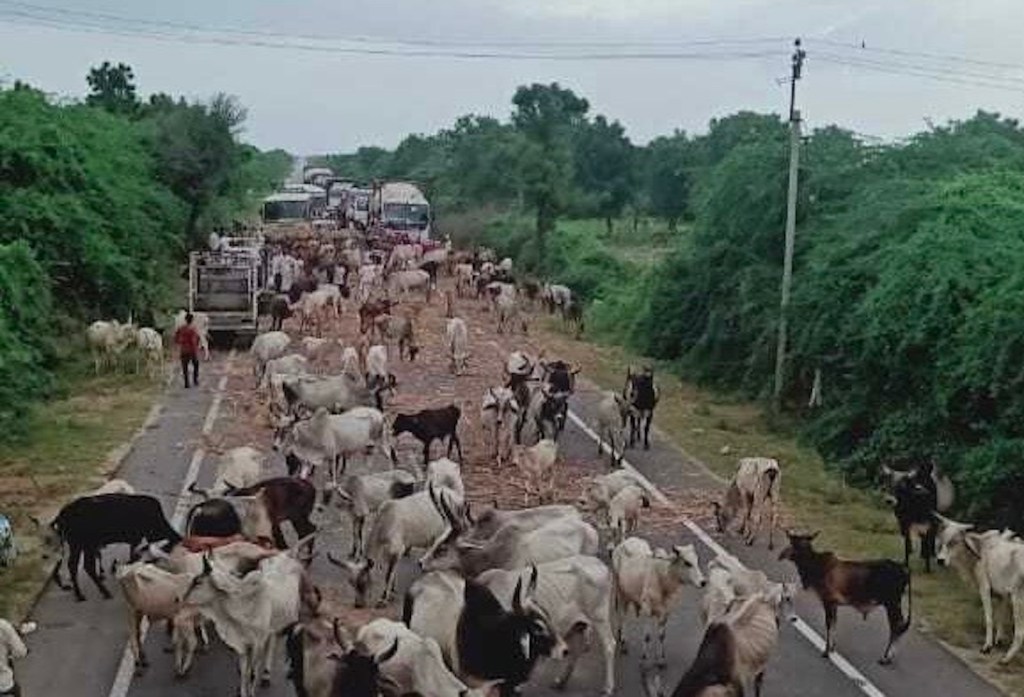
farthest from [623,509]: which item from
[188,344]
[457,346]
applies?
[457,346]

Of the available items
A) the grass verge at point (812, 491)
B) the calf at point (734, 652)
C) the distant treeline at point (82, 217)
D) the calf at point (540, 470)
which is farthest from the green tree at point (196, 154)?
the calf at point (734, 652)

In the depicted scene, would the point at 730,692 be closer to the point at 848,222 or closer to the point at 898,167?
the point at 848,222

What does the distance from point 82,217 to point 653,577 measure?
1933cm

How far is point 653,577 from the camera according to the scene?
11805 millimetres

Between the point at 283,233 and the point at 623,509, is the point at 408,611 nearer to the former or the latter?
the point at 623,509

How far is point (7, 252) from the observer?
21750mm

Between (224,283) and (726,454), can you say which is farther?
(224,283)

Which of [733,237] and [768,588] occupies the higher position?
[733,237]

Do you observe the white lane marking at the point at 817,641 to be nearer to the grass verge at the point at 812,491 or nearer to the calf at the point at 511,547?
the grass verge at the point at 812,491

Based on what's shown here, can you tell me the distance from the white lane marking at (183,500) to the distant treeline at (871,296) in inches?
367

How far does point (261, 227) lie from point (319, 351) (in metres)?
32.8

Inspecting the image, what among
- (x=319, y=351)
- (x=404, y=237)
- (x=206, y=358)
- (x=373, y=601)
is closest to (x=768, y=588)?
(x=373, y=601)

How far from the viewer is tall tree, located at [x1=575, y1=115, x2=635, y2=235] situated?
232 feet

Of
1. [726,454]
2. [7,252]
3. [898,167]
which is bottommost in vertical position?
[726,454]
